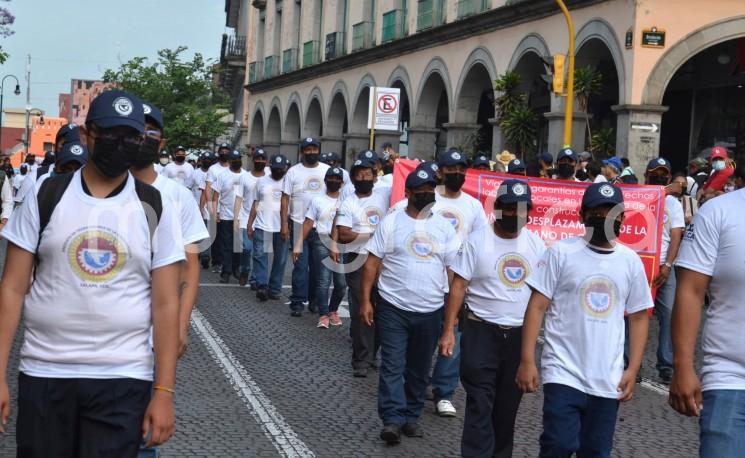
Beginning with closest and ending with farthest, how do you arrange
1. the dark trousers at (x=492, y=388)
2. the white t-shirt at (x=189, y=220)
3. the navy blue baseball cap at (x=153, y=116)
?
the white t-shirt at (x=189, y=220) → the navy blue baseball cap at (x=153, y=116) → the dark trousers at (x=492, y=388)

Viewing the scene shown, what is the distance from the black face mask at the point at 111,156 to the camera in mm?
4109

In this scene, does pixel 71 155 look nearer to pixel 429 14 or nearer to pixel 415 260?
pixel 415 260

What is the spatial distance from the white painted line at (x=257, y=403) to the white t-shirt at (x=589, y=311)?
1962 mm

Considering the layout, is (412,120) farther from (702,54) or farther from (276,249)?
(276,249)

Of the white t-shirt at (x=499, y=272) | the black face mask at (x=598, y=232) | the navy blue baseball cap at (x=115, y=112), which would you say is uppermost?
the navy blue baseball cap at (x=115, y=112)

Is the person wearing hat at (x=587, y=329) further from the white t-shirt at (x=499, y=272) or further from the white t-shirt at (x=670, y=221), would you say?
the white t-shirt at (x=670, y=221)

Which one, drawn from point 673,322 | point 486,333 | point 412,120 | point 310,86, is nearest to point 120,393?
point 673,322

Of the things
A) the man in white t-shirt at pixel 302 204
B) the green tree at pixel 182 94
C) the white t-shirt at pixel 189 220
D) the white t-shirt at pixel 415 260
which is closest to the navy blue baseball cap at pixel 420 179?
the white t-shirt at pixel 415 260

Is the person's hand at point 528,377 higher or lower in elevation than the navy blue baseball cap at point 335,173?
lower

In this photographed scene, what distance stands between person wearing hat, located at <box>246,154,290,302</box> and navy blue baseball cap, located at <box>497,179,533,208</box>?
8.20 m

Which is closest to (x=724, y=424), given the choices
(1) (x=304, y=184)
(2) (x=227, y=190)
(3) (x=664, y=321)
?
(3) (x=664, y=321)

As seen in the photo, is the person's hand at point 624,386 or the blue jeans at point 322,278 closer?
the person's hand at point 624,386

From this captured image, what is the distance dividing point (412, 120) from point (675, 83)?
8847mm

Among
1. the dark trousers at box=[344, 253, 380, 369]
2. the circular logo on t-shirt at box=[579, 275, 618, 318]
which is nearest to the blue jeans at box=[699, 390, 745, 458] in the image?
the circular logo on t-shirt at box=[579, 275, 618, 318]
